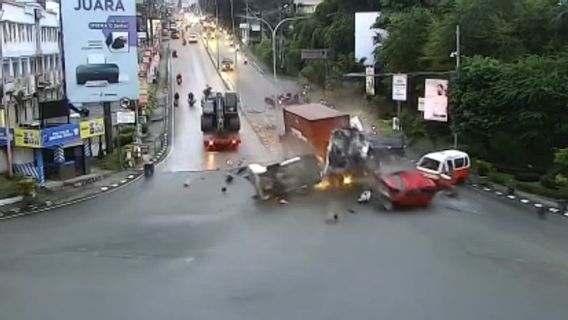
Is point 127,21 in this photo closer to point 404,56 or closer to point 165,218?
point 165,218

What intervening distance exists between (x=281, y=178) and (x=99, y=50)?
14819 millimetres

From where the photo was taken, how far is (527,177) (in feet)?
113

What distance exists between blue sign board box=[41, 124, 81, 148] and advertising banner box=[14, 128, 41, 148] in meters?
0.22

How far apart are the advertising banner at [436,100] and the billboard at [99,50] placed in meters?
16.0

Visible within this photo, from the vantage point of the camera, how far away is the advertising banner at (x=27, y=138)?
1342 inches

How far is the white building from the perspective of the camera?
4468 centimetres

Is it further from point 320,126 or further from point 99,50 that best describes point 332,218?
Answer: point 99,50

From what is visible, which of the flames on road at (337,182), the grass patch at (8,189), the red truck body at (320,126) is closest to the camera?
the grass patch at (8,189)

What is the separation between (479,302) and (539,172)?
725 inches

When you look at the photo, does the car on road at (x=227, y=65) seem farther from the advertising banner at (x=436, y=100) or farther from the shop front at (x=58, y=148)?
the shop front at (x=58, y=148)

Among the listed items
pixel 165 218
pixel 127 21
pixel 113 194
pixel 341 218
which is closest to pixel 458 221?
pixel 341 218

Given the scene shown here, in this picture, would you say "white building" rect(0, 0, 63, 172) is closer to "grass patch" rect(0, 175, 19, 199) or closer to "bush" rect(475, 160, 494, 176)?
"grass patch" rect(0, 175, 19, 199)

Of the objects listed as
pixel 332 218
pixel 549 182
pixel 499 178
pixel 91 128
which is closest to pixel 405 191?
pixel 332 218

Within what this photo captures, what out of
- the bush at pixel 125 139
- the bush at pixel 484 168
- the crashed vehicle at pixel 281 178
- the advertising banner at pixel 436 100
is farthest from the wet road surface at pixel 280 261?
the bush at pixel 125 139
